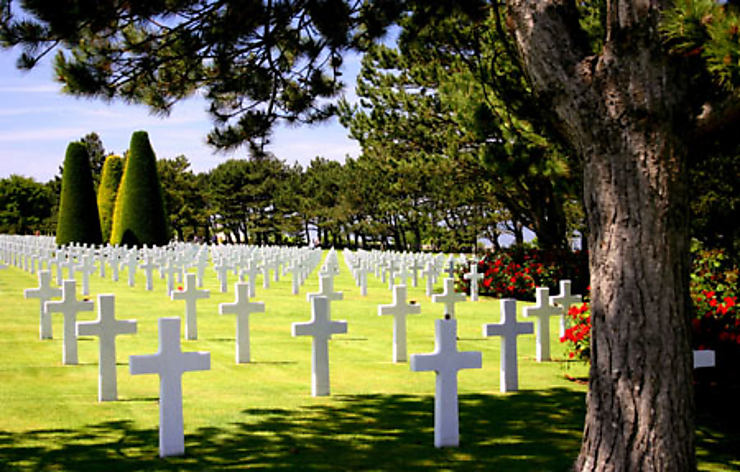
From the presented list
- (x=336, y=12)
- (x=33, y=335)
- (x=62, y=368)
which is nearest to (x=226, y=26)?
(x=336, y=12)

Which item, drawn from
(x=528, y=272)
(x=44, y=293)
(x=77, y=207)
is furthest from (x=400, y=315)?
(x=77, y=207)

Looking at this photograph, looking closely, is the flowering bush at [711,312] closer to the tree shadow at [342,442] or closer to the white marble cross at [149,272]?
the tree shadow at [342,442]

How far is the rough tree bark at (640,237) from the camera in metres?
3.94

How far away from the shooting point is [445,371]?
5375 mm

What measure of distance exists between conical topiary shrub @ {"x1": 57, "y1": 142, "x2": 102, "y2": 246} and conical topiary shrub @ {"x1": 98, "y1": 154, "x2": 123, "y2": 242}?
5784 mm

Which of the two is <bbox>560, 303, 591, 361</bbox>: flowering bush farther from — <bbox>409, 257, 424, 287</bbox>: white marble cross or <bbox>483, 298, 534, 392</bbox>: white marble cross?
<bbox>409, 257, 424, 287</bbox>: white marble cross

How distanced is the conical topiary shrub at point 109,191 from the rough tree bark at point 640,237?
40.4 meters

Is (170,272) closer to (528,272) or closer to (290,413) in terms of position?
(528,272)

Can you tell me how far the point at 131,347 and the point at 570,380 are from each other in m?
5.51

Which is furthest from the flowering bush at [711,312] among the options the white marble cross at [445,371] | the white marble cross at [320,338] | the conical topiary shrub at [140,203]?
the conical topiary shrub at [140,203]

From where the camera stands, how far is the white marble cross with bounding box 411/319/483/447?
17.6ft

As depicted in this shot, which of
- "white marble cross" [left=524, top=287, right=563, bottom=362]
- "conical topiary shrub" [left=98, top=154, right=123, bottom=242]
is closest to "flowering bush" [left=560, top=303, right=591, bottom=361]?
"white marble cross" [left=524, top=287, right=563, bottom=362]

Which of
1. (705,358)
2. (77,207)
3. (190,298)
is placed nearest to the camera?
(705,358)

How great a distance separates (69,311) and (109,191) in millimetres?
35609
